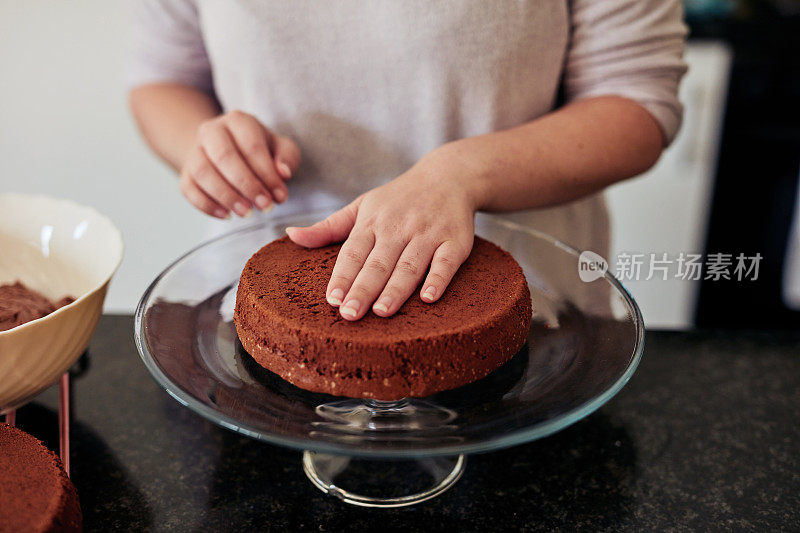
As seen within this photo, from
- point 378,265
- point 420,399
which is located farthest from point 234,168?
point 420,399

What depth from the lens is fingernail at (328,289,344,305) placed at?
698mm

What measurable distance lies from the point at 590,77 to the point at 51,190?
7.42 ft

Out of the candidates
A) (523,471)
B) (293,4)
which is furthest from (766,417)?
(293,4)

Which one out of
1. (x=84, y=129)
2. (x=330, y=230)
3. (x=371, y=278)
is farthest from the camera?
(x=84, y=129)

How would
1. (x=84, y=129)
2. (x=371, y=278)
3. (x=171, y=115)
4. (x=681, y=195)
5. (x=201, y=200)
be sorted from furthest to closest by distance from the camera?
(x=84, y=129) < (x=681, y=195) < (x=171, y=115) < (x=201, y=200) < (x=371, y=278)

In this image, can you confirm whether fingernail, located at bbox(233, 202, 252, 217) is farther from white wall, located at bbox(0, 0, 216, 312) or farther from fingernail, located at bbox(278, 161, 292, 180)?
white wall, located at bbox(0, 0, 216, 312)

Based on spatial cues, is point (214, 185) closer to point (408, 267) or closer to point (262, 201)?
point (262, 201)

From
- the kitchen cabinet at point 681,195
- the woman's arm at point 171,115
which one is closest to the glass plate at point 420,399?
the woman's arm at point 171,115

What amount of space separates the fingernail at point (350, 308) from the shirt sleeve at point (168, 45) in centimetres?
70

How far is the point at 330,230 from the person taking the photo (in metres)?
0.81

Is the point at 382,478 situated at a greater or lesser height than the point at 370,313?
lesser

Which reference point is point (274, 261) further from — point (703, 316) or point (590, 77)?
point (703, 316)

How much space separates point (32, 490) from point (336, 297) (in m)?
0.31

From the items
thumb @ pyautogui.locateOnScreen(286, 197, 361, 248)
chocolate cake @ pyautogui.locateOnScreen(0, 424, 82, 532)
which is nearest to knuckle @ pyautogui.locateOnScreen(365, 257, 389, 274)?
thumb @ pyautogui.locateOnScreen(286, 197, 361, 248)
